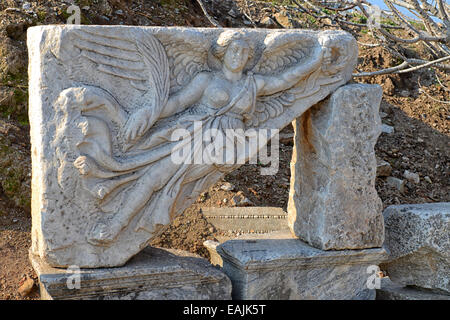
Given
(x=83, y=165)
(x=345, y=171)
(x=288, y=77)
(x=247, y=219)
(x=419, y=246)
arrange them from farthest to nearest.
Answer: (x=247, y=219) → (x=419, y=246) → (x=345, y=171) → (x=288, y=77) → (x=83, y=165)

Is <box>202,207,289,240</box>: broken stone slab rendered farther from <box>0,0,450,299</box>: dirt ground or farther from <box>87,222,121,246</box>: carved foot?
<box>87,222,121,246</box>: carved foot

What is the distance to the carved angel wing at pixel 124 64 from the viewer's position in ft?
9.86

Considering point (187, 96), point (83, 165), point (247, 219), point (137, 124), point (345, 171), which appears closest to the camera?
point (83, 165)

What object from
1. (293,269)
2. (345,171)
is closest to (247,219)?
(293,269)

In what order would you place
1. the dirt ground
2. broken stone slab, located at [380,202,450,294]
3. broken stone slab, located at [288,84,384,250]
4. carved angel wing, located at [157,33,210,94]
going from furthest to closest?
the dirt ground
broken stone slab, located at [380,202,450,294]
broken stone slab, located at [288,84,384,250]
carved angel wing, located at [157,33,210,94]

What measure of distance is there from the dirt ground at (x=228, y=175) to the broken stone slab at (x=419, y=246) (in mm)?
1512

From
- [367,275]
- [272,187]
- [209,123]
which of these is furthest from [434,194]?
[209,123]

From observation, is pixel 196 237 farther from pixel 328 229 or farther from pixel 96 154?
pixel 96 154

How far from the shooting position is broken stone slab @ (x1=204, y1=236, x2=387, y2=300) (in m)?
3.44

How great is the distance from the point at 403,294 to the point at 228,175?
223cm

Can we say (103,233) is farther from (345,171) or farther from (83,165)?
(345,171)

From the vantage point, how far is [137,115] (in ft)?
10.2

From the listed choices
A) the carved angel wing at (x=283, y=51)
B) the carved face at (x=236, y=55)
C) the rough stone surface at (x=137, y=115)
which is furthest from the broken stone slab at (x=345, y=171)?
the carved face at (x=236, y=55)

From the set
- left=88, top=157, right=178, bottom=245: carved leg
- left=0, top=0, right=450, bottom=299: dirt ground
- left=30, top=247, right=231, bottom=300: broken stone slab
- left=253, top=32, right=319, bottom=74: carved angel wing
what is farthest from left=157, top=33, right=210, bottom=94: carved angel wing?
left=0, top=0, right=450, bottom=299: dirt ground
